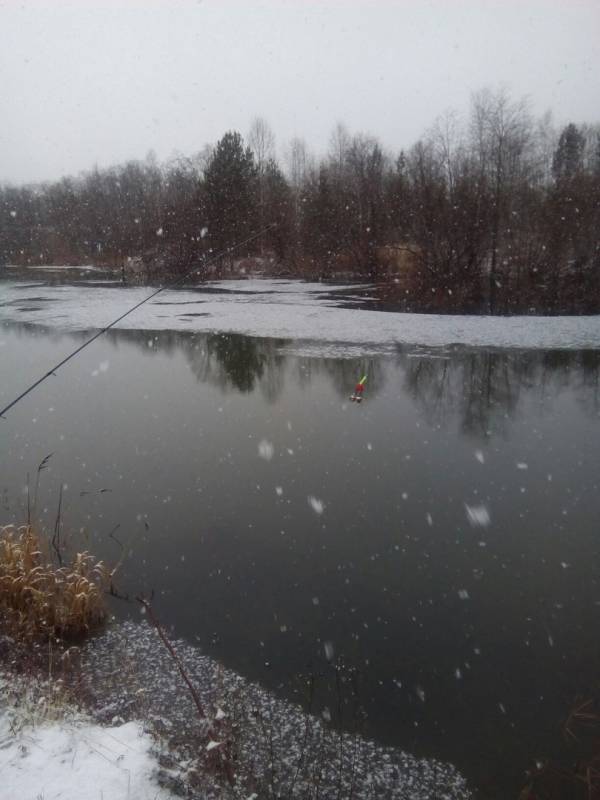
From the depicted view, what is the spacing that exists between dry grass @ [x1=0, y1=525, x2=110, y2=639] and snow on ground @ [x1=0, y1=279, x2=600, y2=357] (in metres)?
9.76

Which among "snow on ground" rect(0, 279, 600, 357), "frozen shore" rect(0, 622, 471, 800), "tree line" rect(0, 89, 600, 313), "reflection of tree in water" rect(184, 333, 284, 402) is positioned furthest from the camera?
"tree line" rect(0, 89, 600, 313)

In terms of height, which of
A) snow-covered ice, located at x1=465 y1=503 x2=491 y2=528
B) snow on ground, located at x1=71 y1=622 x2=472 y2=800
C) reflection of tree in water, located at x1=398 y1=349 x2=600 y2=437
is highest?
reflection of tree in water, located at x1=398 y1=349 x2=600 y2=437

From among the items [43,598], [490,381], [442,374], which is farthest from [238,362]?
[43,598]

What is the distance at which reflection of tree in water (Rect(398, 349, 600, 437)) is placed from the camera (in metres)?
10.1

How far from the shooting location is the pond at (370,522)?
13.8 feet

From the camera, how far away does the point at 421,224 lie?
23531 millimetres

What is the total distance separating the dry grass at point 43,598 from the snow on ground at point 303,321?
976 cm

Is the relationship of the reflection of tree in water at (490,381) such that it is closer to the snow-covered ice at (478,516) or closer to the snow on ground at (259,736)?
the snow-covered ice at (478,516)

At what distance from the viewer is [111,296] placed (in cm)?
2594

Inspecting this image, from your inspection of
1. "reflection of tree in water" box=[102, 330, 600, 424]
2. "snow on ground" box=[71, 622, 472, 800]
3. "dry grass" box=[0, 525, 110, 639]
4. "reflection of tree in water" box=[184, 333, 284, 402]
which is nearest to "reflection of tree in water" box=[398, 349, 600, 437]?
"reflection of tree in water" box=[102, 330, 600, 424]

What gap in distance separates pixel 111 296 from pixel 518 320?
57.6 feet

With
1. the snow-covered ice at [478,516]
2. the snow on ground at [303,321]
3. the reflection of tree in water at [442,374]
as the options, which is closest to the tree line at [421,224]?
the snow on ground at [303,321]

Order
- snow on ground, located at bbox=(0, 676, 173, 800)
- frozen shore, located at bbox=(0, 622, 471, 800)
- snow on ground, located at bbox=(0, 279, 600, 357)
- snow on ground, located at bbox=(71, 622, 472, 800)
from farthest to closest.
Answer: snow on ground, located at bbox=(0, 279, 600, 357), snow on ground, located at bbox=(71, 622, 472, 800), frozen shore, located at bbox=(0, 622, 471, 800), snow on ground, located at bbox=(0, 676, 173, 800)

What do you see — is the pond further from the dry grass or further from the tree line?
the tree line
